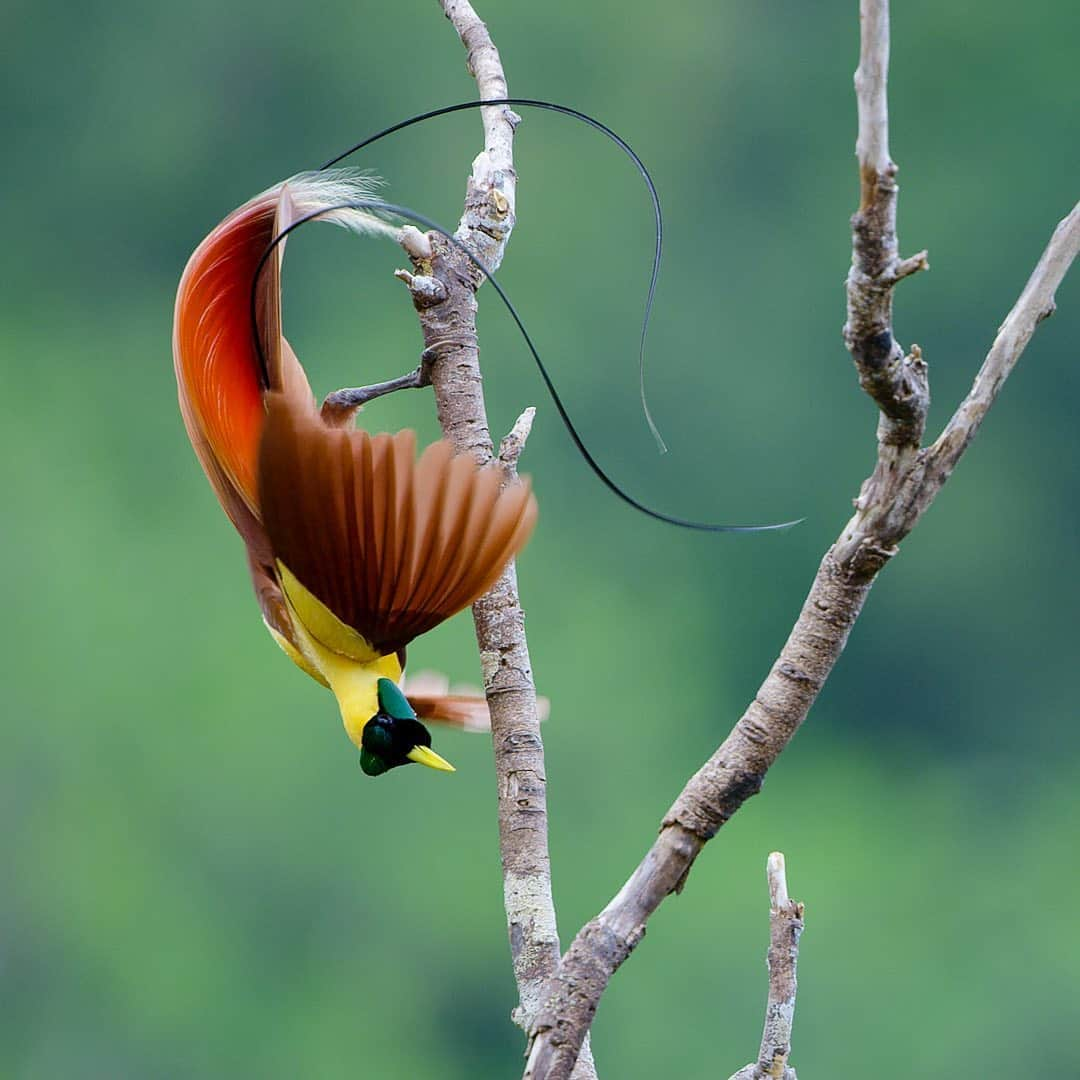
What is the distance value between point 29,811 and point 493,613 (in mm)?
4426

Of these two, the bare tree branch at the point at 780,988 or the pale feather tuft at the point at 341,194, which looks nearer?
the bare tree branch at the point at 780,988

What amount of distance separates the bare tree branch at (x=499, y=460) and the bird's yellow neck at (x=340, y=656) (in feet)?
0.24

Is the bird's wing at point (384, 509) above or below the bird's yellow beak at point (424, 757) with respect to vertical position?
above

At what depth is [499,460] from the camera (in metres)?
1.02

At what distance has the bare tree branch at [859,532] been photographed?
0.64 m

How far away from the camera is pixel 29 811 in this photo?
16.7ft

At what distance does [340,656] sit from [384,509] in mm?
154

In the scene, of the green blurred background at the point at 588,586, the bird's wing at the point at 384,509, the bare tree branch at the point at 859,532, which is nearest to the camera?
the bare tree branch at the point at 859,532

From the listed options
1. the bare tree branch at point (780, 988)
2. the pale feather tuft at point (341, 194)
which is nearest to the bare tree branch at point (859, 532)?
the bare tree branch at point (780, 988)

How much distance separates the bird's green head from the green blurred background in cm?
296

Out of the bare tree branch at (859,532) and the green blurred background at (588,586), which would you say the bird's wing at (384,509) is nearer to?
the bare tree branch at (859,532)

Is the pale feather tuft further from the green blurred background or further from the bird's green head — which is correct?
the green blurred background

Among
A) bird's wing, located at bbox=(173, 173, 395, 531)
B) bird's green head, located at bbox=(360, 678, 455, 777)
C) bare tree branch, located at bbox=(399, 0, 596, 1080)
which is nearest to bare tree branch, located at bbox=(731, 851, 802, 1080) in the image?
bare tree branch, located at bbox=(399, 0, 596, 1080)

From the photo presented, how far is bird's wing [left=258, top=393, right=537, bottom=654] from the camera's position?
821 mm
